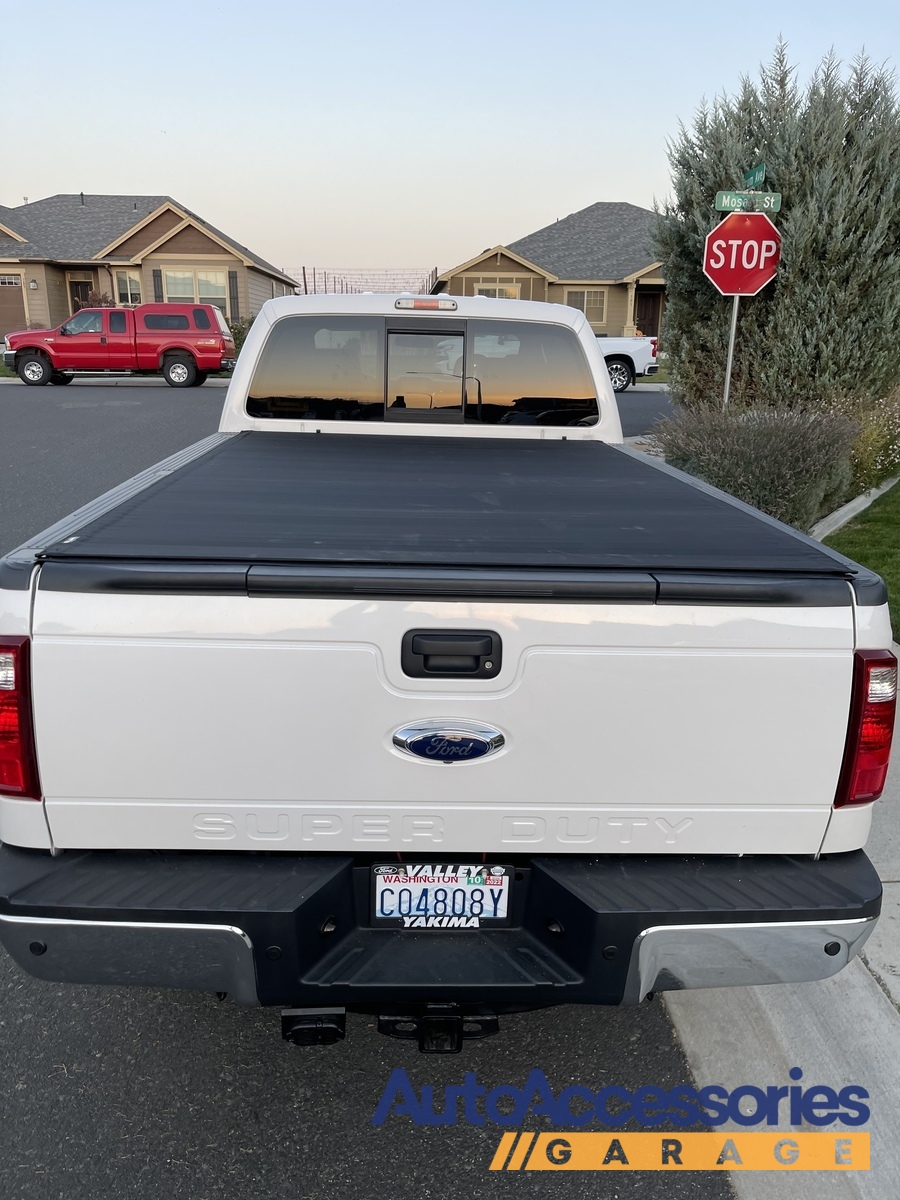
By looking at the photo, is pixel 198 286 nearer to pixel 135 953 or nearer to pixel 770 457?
pixel 770 457

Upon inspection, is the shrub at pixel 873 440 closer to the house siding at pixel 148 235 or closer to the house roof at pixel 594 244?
the house roof at pixel 594 244

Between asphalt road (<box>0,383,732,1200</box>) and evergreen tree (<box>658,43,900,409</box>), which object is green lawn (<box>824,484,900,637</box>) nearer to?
evergreen tree (<box>658,43,900,409</box>)

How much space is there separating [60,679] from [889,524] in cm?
948

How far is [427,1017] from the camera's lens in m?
2.28

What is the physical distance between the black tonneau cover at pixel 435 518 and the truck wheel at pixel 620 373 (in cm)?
2174

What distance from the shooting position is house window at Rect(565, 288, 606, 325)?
132ft

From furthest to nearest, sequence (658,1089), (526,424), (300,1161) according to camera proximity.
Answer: (526,424), (658,1089), (300,1161)

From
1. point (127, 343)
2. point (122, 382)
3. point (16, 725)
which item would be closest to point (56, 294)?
point (122, 382)

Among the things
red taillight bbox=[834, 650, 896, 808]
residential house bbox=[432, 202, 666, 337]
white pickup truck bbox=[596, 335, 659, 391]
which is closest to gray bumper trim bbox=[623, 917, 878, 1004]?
red taillight bbox=[834, 650, 896, 808]

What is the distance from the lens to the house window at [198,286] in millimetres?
39969

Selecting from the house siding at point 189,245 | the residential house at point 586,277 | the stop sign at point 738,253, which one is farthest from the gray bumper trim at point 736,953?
the house siding at point 189,245

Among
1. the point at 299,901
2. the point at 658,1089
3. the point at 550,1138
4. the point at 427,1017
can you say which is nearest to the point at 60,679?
the point at 299,901

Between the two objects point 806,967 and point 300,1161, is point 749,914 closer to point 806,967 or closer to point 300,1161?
point 806,967

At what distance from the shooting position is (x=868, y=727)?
7.20 feet
